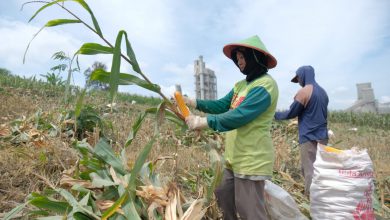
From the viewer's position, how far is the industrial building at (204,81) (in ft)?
37.4

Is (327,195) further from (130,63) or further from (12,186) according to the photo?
(12,186)

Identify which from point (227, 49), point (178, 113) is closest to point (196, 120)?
point (178, 113)

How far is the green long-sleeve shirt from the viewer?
6.25 feet

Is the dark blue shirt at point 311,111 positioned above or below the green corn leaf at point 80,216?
above

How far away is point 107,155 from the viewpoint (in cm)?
200

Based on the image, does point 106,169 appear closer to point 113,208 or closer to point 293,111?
point 113,208

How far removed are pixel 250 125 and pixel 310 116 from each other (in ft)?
6.20

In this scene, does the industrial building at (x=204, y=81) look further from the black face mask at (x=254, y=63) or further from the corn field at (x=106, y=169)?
the black face mask at (x=254, y=63)

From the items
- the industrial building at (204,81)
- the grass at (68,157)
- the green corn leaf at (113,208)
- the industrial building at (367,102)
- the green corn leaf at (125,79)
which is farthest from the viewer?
the industrial building at (367,102)

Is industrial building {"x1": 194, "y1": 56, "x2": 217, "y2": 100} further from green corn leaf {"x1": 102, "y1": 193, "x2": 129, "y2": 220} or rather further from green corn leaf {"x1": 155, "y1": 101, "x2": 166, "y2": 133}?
green corn leaf {"x1": 102, "y1": 193, "x2": 129, "y2": 220}

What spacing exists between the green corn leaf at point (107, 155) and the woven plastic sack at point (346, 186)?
1556mm

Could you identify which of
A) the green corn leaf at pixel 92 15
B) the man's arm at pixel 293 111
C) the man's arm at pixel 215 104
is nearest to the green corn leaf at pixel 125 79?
the green corn leaf at pixel 92 15

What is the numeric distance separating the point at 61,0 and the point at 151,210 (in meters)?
1.25

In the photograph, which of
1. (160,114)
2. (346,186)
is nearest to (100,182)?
(160,114)
